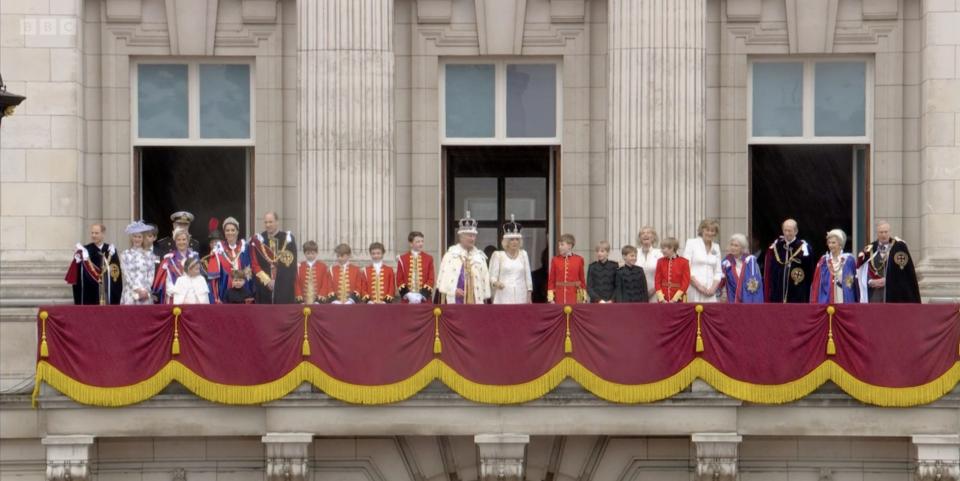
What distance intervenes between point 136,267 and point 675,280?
28.0 ft

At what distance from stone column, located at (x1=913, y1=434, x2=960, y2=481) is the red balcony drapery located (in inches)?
24.4

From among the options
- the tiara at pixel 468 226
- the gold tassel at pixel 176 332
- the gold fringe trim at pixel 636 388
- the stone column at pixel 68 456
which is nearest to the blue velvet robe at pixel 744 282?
the gold fringe trim at pixel 636 388

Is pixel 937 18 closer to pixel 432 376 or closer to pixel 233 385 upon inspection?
pixel 432 376

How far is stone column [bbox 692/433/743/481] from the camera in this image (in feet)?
115

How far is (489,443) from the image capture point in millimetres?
35094

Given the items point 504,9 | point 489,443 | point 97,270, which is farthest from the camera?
point 504,9

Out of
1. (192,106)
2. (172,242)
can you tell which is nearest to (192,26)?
(192,106)

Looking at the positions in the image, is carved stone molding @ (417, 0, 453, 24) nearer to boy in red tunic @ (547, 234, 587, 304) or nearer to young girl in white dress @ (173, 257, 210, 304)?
boy in red tunic @ (547, 234, 587, 304)

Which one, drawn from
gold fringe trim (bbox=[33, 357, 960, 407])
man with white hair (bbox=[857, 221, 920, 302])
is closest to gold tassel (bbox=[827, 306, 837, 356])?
gold fringe trim (bbox=[33, 357, 960, 407])

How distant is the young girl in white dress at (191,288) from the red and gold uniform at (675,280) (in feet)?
23.4

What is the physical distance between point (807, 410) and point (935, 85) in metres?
7.36

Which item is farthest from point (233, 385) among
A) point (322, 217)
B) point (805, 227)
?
point (805, 227)

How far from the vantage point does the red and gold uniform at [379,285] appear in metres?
37.0

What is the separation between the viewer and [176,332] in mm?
35500
